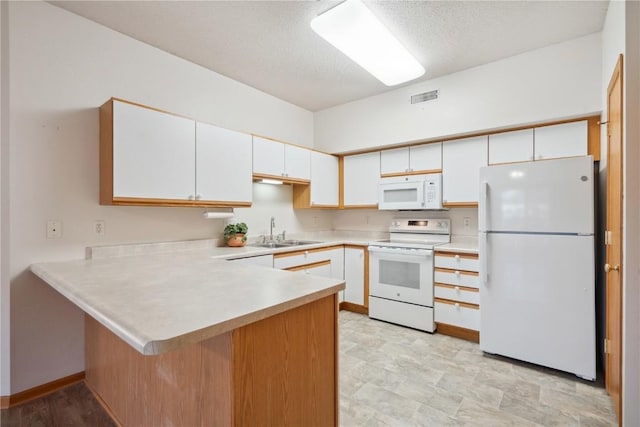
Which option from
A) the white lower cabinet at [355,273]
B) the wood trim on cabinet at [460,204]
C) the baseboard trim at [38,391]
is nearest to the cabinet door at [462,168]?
the wood trim on cabinet at [460,204]

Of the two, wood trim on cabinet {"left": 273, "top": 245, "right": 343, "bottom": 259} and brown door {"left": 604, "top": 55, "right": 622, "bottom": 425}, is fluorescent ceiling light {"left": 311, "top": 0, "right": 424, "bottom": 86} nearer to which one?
brown door {"left": 604, "top": 55, "right": 622, "bottom": 425}

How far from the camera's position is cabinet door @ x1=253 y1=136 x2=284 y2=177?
3.06 m

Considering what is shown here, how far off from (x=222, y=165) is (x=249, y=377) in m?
2.08

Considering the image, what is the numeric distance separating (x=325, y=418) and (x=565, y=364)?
1.97m

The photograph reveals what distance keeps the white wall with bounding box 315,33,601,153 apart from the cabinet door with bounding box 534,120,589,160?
13 cm

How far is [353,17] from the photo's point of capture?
6.91 feet

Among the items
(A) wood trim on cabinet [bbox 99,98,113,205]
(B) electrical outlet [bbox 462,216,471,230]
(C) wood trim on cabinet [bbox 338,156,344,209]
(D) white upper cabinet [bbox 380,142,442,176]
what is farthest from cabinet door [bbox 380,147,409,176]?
(A) wood trim on cabinet [bbox 99,98,113,205]

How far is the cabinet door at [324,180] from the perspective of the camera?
12.5ft

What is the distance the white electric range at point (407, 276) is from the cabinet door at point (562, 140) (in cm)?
115

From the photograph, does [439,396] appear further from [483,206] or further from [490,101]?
[490,101]

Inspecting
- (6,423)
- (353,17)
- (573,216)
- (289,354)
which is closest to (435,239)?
(573,216)

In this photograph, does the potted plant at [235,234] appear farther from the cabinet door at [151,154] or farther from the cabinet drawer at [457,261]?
the cabinet drawer at [457,261]

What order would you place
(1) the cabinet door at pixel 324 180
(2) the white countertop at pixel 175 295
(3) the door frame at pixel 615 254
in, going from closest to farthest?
1. (2) the white countertop at pixel 175 295
2. (3) the door frame at pixel 615 254
3. (1) the cabinet door at pixel 324 180

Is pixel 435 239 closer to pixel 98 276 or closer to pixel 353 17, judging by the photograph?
pixel 353 17
